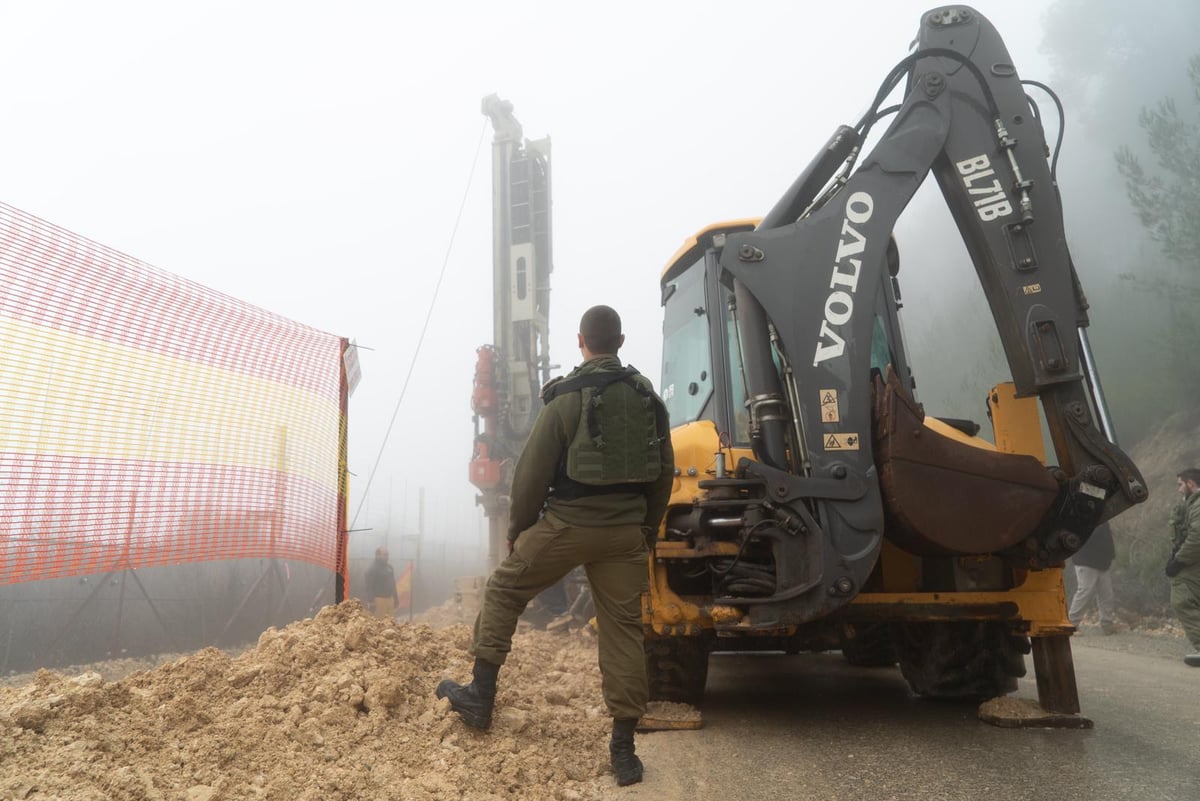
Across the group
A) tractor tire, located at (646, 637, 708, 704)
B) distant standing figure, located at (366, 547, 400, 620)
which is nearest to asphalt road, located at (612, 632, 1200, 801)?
tractor tire, located at (646, 637, 708, 704)

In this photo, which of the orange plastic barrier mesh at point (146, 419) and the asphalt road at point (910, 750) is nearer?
the asphalt road at point (910, 750)

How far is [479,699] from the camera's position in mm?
3041

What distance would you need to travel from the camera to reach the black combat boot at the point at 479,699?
3037 mm

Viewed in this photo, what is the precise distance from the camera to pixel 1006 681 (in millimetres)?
4188

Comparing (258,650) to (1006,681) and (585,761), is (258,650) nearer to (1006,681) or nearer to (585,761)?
(585,761)

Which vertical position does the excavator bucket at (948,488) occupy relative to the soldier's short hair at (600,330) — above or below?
below

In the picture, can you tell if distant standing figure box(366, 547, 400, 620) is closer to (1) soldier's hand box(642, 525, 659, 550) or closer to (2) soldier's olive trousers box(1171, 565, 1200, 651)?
(1) soldier's hand box(642, 525, 659, 550)

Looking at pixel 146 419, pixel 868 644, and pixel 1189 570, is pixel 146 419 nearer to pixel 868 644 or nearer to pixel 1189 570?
pixel 868 644

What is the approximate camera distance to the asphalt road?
283 cm

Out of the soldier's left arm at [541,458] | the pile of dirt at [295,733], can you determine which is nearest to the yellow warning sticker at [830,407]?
the soldier's left arm at [541,458]

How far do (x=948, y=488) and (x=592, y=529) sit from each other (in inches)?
60.2

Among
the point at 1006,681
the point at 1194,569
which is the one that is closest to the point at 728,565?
the point at 1006,681

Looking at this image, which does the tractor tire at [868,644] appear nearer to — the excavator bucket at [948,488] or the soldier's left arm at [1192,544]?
the excavator bucket at [948,488]

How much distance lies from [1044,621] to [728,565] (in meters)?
1.50
